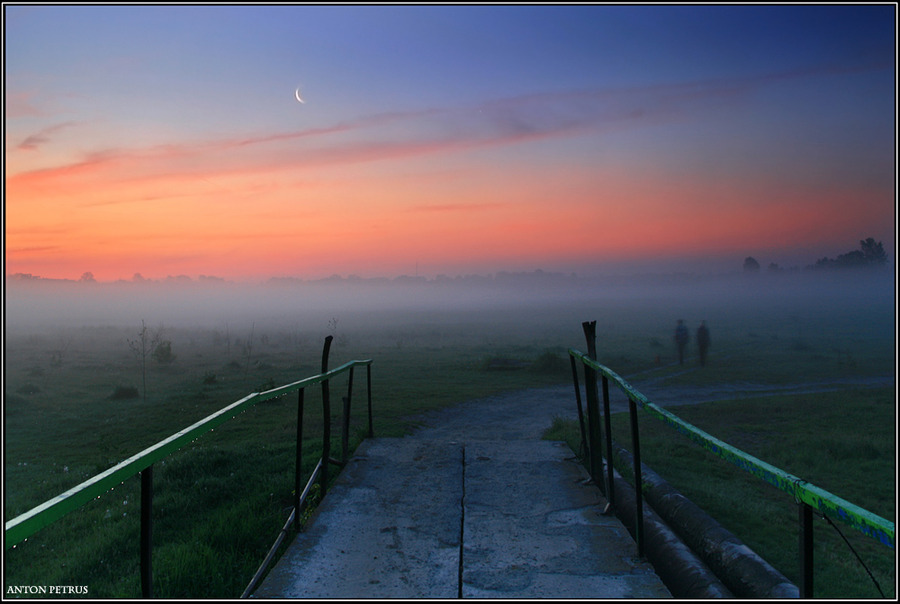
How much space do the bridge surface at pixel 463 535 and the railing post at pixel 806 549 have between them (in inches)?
53.9

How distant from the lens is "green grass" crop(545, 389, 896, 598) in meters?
5.68

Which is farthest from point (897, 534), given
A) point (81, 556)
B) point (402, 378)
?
point (402, 378)

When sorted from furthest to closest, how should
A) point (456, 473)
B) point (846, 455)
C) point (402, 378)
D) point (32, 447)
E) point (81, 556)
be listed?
point (402, 378) → point (32, 447) → point (846, 455) → point (456, 473) → point (81, 556)

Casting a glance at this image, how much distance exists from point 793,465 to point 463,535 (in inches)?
338

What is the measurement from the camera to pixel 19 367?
28656 mm

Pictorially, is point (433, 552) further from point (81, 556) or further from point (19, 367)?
point (19, 367)

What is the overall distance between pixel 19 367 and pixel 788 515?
106 ft

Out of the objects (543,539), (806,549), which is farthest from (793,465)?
(806,549)

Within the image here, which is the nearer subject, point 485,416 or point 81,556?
point 81,556

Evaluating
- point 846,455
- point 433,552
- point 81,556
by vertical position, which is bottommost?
point 846,455

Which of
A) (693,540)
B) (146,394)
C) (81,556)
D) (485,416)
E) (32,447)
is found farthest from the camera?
(146,394)

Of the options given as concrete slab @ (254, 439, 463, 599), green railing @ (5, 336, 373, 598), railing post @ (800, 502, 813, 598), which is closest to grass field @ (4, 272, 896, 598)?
concrete slab @ (254, 439, 463, 599)

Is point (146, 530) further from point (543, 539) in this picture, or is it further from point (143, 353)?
point (143, 353)

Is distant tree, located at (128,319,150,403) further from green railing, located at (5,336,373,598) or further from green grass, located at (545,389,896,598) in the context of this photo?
green railing, located at (5,336,373,598)
